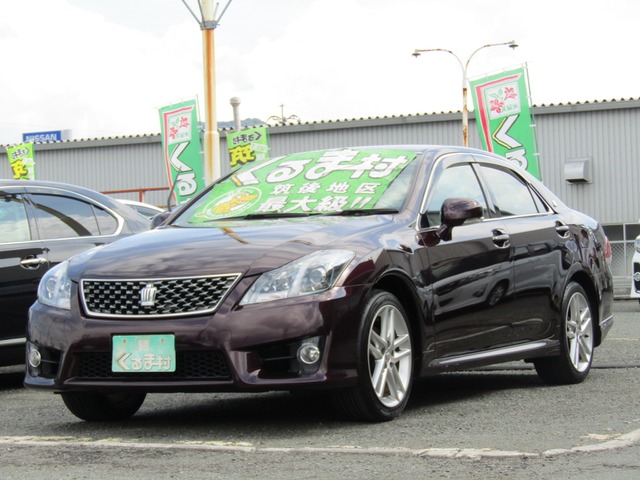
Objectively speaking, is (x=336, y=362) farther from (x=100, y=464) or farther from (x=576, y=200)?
(x=576, y=200)

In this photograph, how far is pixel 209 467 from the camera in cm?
493

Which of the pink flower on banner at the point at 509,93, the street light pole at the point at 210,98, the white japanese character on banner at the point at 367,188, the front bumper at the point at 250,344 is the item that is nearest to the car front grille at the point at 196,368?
the front bumper at the point at 250,344

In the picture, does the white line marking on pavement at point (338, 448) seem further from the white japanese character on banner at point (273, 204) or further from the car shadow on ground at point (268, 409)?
the white japanese character on banner at point (273, 204)

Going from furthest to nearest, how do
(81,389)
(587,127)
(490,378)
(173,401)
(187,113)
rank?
(587,127), (187,113), (490,378), (173,401), (81,389)

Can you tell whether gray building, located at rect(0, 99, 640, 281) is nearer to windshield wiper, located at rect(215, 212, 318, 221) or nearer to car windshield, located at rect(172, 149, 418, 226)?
car windshield, located at rect(172, 149, 418, 226)

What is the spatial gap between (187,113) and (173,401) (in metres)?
20.0

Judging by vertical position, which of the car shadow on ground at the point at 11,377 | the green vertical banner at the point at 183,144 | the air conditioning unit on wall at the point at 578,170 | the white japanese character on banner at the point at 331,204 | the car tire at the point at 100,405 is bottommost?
the car shadow on ground at the point at 11,377

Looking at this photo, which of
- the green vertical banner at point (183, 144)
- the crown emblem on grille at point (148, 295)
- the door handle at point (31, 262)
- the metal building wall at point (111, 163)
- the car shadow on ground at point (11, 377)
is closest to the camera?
the crown emblem on grille at point (148, 295)

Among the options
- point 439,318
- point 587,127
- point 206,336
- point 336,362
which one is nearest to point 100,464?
point 206,336

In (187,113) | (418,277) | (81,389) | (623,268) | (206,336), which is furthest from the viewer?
(623,268)

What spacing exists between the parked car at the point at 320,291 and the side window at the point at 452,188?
1cm

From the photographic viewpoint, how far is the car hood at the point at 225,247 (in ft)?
19.3

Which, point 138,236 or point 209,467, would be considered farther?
point 138,236

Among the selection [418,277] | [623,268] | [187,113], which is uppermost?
[187,113]
